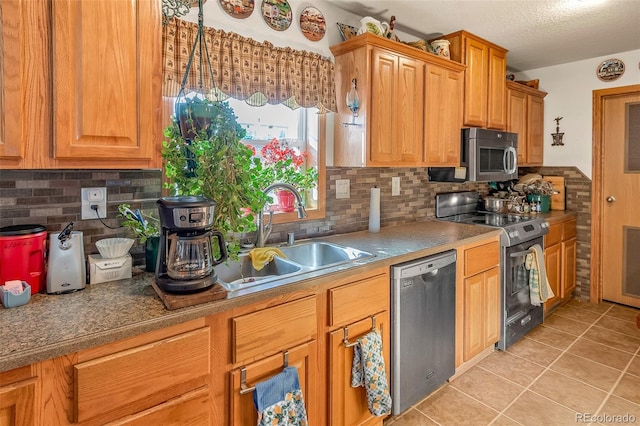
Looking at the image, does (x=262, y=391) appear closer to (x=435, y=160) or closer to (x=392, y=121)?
(x=392, y=121)

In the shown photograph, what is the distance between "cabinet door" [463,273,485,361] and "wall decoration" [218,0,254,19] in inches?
79.6

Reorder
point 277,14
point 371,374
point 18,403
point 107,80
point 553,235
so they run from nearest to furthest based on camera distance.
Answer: point 18,403
point 107,80
point 371,374
point 277,14
point 553,235

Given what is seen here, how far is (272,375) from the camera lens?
149cm

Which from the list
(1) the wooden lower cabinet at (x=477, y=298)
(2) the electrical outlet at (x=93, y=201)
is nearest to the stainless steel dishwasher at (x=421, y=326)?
(1) the wooden lower cabinet at (x=477, y=298)

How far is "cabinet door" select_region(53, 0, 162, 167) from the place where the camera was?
1.24m

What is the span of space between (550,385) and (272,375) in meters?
1.90

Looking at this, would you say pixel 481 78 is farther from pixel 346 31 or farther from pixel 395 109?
pixel 346 31

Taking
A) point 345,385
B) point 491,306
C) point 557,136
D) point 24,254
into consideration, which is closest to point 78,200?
point 24,254

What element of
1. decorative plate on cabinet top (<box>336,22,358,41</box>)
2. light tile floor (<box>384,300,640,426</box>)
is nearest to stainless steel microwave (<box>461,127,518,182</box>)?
decorative plate on cabinet top (<box>336,22,358,41</box>)

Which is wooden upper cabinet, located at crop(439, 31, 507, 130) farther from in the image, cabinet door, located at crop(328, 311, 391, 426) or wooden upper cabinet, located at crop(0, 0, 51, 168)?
wooden upper cabinet, located at crop(0, 0, 51, 168)

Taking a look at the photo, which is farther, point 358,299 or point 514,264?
point 514,264

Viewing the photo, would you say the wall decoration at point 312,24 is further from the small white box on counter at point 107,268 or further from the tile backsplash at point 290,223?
the small white box on counter at point 107,268

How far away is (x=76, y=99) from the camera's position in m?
1.27

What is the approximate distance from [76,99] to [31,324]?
0.72 metres
